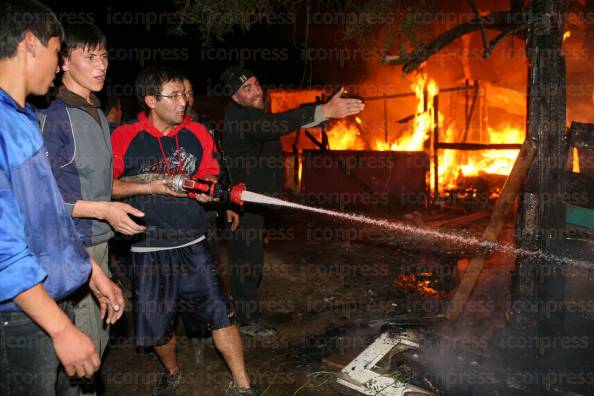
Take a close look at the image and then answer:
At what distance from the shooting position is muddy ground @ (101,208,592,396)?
439 centimetres

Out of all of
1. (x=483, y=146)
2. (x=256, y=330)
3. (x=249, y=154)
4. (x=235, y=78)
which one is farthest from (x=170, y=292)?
(x=483, y=146)

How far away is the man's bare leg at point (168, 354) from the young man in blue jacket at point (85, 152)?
77cm

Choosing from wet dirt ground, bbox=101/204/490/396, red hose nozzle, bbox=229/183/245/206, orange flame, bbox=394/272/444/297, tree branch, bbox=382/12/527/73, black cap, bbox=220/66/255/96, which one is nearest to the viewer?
red hose nozzle, bbox=229/183/245/206

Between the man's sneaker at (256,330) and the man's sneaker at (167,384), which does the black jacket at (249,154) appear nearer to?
the man's sneaker at (256,330)

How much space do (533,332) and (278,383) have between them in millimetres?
2497

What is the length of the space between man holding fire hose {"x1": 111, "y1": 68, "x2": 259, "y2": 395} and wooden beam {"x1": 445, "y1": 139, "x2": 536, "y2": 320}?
2.38 meters

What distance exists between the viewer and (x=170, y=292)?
3715 millimetres

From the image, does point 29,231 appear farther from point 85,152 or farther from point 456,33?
point 456,33

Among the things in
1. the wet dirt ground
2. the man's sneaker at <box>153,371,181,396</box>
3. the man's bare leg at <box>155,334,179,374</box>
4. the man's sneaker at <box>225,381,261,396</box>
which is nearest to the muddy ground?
the wet dirt ground

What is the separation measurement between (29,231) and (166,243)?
63.7 inches

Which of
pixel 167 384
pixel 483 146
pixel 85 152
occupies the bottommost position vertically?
pixel 167 384

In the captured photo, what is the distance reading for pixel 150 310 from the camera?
3.70 meters

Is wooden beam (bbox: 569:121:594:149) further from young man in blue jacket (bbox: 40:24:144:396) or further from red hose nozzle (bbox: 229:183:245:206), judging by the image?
young man in blue jacket (bbox: 40:24:144:396)

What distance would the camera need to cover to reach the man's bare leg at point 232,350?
12.2 feet
